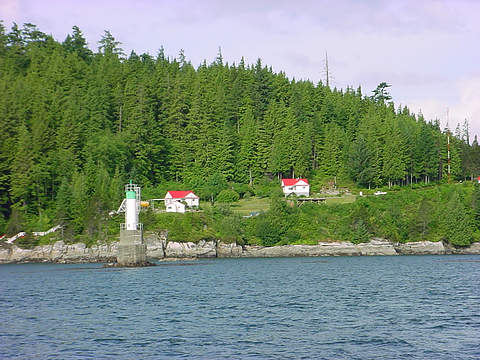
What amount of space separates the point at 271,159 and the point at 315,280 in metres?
62.7

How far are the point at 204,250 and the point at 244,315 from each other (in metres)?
46.5

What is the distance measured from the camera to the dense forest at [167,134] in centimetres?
8319

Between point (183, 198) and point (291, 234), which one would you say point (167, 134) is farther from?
point (291, 234)

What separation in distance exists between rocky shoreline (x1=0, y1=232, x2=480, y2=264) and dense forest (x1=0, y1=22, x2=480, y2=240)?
3.70 m

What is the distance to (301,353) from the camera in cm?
1994

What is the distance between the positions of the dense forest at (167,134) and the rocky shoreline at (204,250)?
Answer: 3698 millimetres

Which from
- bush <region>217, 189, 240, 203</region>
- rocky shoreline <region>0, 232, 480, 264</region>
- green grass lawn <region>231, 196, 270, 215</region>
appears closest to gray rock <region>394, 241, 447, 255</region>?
rocky shoreline <region>0, 232, 480, 264</region>

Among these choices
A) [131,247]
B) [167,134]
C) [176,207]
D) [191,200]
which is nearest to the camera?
[131,247]

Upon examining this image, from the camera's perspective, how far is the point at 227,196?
3664 inches

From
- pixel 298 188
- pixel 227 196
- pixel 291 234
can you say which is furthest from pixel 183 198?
pixel 298 188

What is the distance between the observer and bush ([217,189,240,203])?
92.9 meters

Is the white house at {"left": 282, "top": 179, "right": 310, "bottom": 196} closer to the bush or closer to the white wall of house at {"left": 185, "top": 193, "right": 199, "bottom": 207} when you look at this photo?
the bush

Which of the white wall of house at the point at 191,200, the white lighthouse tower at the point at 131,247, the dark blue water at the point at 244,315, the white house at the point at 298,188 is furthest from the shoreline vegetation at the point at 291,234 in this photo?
the dark blue water at the point at 244,315

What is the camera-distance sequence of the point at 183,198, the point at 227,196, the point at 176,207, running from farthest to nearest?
1. the point at 227,196
2. the point at 183,198
3. the point at 176,207
